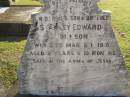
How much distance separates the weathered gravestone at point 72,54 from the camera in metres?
5.18

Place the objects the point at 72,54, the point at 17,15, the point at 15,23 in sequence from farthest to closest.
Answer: the point at 17,15 → the point at 15,23 → the point at 72,54

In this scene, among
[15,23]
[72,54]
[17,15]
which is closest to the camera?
[72,54]

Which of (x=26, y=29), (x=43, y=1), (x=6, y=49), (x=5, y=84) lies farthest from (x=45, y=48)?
(x=26, y=29)

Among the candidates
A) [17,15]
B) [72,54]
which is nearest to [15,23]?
[17,15]

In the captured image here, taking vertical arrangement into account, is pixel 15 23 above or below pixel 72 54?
below

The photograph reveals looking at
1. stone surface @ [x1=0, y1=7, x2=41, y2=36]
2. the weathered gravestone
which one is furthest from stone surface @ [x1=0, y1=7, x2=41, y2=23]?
the weathered gravestone

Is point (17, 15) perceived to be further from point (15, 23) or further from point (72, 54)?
point (72, 54)

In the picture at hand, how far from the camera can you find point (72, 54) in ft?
17.5

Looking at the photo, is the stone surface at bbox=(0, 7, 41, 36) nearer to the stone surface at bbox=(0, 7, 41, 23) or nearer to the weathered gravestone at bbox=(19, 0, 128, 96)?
the stone surface at bbox=(0, 7, 41, 23)

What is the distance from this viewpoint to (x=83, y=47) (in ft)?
17.4

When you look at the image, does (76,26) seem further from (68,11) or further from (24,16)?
(24,16)

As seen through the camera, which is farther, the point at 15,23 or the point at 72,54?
the point at 15,23

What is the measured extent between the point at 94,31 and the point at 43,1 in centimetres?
80

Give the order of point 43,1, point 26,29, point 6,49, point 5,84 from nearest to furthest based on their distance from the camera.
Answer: point 43,1
point 5,84
point 6,49
point 26,29
